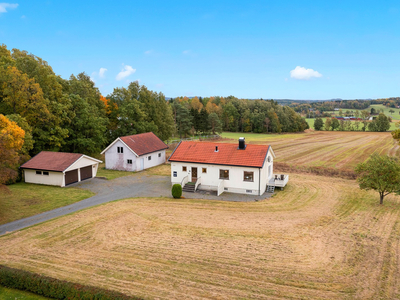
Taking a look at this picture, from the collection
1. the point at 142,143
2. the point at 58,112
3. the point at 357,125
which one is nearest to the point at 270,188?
the point at 142,143

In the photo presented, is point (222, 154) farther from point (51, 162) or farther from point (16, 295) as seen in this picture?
point (16, 295)

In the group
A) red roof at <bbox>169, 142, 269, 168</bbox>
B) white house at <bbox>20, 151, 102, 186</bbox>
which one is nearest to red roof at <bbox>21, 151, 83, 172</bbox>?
white house at <bbox>20, 151, 102, 186</bbox>

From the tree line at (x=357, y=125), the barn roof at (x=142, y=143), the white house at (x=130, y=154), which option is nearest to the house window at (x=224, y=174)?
the white house at (x=130, y=154)

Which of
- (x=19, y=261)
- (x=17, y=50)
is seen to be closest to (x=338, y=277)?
(x=19, y=261)

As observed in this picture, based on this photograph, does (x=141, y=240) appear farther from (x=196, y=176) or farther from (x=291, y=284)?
(x=196, y=176)

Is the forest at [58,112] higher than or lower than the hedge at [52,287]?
higher

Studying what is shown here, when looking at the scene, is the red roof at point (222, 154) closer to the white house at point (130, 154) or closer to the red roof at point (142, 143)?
the white house at point (130, 154)
